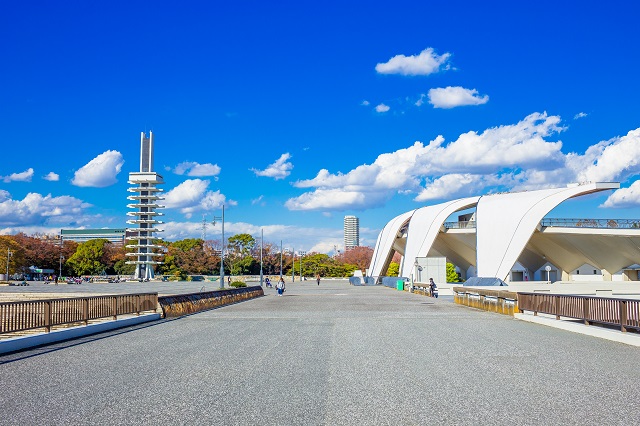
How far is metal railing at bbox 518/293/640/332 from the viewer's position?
13.3 meters

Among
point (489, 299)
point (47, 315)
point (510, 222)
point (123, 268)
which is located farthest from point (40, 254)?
point (47, 315)

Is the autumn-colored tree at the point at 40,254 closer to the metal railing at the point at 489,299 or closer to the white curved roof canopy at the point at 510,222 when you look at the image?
the white curved roof canopy at the point at 510,222

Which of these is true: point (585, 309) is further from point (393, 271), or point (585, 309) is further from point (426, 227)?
point (393, 271)

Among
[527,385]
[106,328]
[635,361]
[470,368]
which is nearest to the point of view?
[527,385]

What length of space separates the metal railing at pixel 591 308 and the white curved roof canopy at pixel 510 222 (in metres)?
40.2

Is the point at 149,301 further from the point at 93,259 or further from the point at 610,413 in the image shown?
the point at 93,259

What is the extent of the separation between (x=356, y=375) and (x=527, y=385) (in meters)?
2.34

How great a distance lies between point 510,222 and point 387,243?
28.5m

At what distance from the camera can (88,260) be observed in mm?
103250

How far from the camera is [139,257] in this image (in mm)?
100562

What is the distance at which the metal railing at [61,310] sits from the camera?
486 inches

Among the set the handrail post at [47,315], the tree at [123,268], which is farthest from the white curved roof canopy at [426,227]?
the handrail post at [47,315]

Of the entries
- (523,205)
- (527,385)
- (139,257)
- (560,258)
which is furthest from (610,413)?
(139,257)

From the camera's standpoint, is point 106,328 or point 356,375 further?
point 106,328
